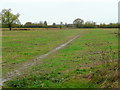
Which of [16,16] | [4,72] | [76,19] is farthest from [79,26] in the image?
[4,72]

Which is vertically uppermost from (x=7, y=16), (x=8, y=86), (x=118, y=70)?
(x=7, y=16)

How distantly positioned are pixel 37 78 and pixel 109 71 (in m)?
3.22

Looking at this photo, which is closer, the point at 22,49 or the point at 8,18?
the point at 22,49

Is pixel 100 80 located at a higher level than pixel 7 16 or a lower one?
lower

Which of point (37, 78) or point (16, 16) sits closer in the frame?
point (37, 78)

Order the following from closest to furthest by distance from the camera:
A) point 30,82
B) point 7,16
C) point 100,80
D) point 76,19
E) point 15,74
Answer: point 100,80 → point 30,82 → point 15,74 → point 7,16 → point 76,19

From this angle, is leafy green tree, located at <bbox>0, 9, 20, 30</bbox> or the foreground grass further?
leafy green tree, located at <bbox>0, 9, 20, 30</bbox>

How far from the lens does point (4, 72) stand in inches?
435

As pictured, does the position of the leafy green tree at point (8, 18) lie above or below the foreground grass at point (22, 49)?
above

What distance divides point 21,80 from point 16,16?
95927 mm

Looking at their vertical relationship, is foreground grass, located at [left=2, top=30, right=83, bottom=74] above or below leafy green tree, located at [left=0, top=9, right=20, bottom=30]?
below

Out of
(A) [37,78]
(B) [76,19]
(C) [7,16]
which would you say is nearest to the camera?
(A) [37,78]

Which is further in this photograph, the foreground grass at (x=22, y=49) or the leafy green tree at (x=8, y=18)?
the leafy green tree at (x=8, y=18)

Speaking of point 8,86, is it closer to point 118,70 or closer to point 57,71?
point 57,71
